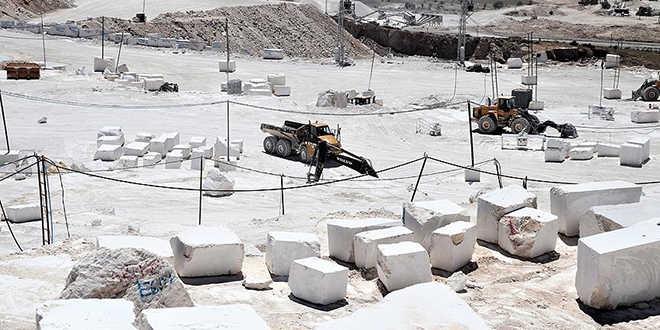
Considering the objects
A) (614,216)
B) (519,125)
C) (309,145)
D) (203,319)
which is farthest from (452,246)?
(519,125)

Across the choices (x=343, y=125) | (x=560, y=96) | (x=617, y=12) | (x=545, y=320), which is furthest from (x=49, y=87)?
(x=617, y=12)

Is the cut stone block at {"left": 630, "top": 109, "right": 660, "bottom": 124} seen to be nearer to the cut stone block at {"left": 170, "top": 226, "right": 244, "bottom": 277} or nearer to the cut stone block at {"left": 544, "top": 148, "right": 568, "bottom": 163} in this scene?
the cut stone block at {"left": 544, "top": 148, "right": 568, "bottom": 163}

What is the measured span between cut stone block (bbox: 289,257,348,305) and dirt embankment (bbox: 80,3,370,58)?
39248 millimetres

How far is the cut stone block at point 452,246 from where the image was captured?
37.3 feet

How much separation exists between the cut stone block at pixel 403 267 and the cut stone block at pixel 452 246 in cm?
102

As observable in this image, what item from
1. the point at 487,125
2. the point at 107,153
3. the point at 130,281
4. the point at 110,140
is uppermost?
the point at 130,281

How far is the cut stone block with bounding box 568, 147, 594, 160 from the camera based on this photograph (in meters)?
25.6

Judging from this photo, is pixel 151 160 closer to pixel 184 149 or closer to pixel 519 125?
pixel 184 149

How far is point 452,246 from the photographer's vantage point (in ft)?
37.2

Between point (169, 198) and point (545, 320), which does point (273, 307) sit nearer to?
point (545, 320)

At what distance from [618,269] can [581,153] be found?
16.5 m

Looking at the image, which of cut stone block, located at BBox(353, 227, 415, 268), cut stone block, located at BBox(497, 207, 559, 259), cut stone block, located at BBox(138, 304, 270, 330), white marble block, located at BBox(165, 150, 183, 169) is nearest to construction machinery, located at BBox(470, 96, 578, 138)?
white marble block, located at BBox(165, 150, 183, 169)

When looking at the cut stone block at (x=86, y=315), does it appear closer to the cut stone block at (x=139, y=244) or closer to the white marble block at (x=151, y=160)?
the cut stone block at (x=139, y=244)

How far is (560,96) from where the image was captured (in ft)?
129
